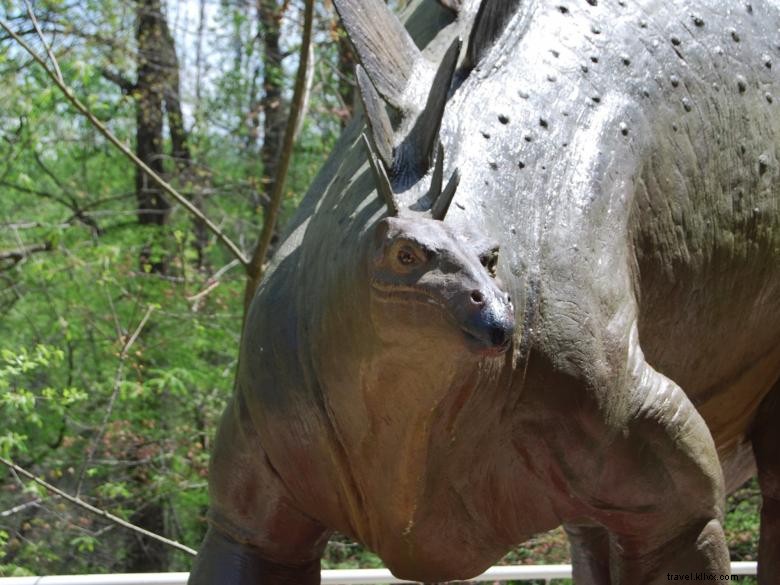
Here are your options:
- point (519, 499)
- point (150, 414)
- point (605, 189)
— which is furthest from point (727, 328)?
point (150, 414)

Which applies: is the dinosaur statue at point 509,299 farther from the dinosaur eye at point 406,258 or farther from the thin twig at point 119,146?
the thin twig at point 119,146

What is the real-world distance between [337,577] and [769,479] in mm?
1360

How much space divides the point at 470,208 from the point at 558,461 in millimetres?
527

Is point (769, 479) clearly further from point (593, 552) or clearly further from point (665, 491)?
point (665, 491)

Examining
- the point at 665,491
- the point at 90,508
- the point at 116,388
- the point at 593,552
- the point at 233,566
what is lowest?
the point at 90,508

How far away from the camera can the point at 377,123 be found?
213 cm

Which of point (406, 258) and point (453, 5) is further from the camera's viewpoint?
point (453, 5)

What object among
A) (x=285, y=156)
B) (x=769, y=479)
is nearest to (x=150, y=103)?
(x=285, y=156)

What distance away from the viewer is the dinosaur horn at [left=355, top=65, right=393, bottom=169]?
2.12 metres

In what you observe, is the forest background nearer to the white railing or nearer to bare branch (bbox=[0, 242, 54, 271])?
bare branch (bbox=[0, 242, 54, 271])

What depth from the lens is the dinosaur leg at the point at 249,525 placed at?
8.66 ft

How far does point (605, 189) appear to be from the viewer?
262 cm

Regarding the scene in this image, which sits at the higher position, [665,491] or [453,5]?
[453,5]

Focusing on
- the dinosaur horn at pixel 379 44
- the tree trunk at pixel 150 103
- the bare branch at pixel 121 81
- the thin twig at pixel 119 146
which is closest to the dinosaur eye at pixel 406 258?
the dinosaur horn at pixel 379 44
